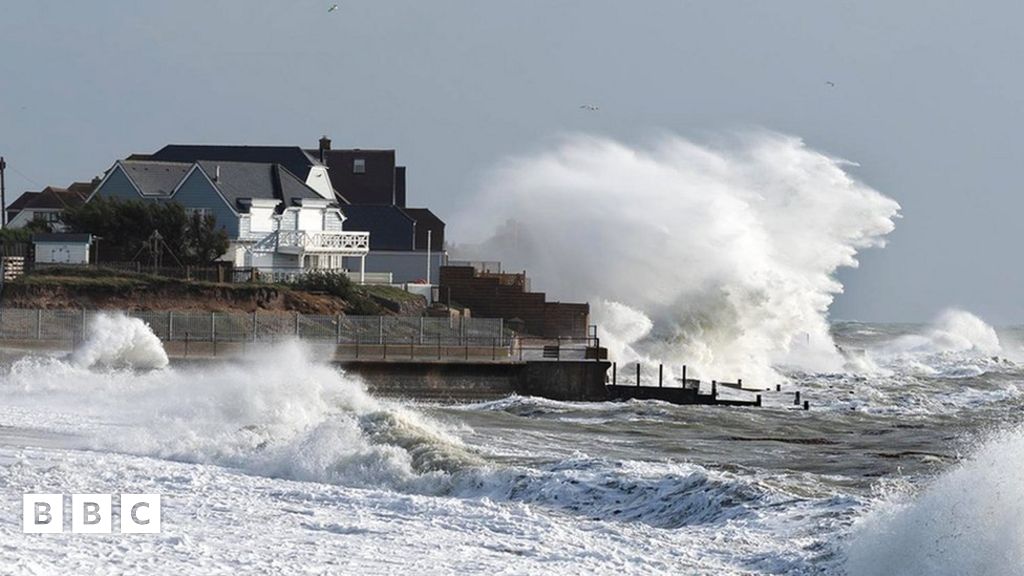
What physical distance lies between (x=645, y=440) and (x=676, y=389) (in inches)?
500

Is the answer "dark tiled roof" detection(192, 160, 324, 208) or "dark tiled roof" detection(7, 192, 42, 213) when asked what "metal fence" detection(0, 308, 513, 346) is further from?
"dark tiled roof" detection(7, 192, 42, 213)

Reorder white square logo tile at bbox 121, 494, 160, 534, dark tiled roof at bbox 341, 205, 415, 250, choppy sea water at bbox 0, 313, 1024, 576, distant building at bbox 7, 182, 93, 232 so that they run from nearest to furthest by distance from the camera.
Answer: choppy sea water at bbox 0, 313, 1024, 576, white square logo tile at bbox 121, 494, 160, 534, dark tiled roof at bbox 341, 205, 415, 250, distant building at bbox 7, 182, 93, 232

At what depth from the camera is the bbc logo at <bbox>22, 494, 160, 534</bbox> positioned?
54.7 feet

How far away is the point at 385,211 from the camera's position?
76438mm

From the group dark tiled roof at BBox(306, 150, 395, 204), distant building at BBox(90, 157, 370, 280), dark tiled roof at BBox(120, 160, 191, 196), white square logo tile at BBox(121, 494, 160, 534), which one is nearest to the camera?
white square logo tile at BBox(121, 494, 160, 534)

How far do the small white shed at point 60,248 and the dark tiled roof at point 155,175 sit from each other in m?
8.09

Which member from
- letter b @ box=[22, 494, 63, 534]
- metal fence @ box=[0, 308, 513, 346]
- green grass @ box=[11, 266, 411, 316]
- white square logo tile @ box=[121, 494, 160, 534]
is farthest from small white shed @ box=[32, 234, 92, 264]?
letter b @ box=[22, 494, 63, 534]

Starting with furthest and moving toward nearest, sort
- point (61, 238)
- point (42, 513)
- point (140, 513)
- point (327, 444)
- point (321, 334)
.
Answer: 1. point (61, 238)
2. point (321, 334)
3. point (327, 444)
4. point (140, 513)
5. point (42, 513)

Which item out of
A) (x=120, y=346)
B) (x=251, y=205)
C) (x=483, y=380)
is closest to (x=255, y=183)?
(x=251, y=205)

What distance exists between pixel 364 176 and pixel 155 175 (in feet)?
72.5

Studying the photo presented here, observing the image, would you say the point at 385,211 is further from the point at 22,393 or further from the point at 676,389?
the point at 22,393

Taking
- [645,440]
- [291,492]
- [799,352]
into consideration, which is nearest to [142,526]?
[291,492]

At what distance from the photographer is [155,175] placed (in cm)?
6738

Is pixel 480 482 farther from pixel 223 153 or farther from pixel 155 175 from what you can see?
pixel 223 153
